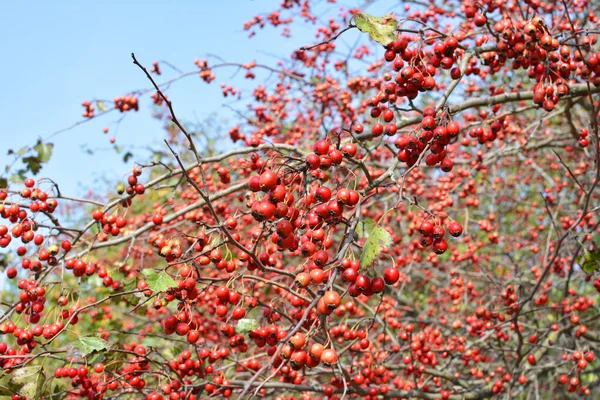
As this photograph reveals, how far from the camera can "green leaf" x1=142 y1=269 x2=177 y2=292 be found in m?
2.06

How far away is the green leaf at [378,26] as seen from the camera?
224 centimetres

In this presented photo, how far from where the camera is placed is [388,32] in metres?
2.27

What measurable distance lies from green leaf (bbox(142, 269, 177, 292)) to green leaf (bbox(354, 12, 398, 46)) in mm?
1447

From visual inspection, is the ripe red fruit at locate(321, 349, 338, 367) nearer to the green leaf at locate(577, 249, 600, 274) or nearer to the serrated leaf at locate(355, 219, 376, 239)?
the serrated leaf at locate(355, 219, 376, 239)

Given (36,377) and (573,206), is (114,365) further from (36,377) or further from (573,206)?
(573,206)

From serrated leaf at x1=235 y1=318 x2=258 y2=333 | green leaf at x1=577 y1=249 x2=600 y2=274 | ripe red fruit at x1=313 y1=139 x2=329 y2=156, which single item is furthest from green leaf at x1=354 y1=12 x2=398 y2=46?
green leaf at x1=577 y1=249 x2=600 y2=274

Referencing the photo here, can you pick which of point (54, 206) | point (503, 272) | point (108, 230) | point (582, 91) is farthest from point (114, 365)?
point (503, 272)

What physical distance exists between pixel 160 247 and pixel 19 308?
1.06 metres

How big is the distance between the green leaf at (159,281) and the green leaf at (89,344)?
2.03 ft

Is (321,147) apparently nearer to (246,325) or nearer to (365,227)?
(365,227)

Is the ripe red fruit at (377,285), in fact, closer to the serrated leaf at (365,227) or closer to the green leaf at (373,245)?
the green leaf at (373,245)

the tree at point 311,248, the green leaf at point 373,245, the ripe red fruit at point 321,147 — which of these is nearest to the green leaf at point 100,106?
the tree at point 311,248

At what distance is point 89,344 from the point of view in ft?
8.20

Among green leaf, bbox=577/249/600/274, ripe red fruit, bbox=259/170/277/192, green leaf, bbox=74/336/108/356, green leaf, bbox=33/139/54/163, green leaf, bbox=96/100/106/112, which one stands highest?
green leaf, bbox=96/100/106/112
